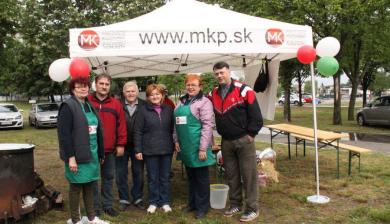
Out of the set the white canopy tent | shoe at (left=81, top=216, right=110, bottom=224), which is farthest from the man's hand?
the white canopy tent

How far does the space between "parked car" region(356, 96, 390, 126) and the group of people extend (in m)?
15.4

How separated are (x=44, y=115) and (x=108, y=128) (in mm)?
17862

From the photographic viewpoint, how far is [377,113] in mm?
19328

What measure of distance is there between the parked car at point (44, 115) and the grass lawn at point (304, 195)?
1257cm

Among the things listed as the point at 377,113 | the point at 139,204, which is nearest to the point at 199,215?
the point at 139,204

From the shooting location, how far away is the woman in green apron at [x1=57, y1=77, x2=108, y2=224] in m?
4.56

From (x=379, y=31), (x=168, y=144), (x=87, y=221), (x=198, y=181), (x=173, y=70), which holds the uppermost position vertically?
(x=379, y=31)

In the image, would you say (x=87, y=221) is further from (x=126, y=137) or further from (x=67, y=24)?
(x=67, y=24)

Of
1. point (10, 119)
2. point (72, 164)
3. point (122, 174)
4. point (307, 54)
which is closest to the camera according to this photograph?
Answer: point (72, 164)

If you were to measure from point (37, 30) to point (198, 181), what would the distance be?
18.8 meters

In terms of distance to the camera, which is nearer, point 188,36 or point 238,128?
point 238,128

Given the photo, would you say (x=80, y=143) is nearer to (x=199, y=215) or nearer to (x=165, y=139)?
(x=165, y=139)

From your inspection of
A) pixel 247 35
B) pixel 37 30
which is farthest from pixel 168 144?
pixel 37 30

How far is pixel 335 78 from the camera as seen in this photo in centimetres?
2233
